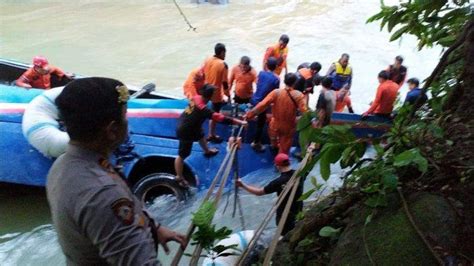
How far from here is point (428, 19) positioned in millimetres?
2896

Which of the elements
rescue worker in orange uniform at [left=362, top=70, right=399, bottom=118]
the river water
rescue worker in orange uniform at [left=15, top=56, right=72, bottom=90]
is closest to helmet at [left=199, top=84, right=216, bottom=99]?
rescue worker in orange uniform at [left=362, top=70, right=399, bottom=118]

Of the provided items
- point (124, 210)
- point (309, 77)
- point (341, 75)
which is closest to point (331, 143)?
point (124, 210)

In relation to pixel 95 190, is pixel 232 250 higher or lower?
lower

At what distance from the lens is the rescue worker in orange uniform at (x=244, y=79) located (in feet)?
25.8

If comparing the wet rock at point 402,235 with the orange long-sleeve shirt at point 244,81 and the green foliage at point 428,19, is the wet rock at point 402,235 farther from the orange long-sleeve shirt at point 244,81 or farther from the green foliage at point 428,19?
the orange long-sleeve shirt at point 244,81

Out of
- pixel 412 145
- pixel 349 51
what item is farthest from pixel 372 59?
pixel 412 145

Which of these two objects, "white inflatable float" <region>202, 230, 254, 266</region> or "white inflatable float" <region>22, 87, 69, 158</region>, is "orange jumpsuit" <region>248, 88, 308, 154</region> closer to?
"white inflatable float" <region>22, 87, 69, 158</region>

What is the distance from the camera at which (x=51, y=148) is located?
586 cm

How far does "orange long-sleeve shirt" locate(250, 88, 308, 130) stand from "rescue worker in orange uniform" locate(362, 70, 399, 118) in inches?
54.0

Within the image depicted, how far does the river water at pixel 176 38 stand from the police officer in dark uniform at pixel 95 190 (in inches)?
234

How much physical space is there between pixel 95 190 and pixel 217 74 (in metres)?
6.26

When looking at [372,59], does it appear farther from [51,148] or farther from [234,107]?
[51,148]

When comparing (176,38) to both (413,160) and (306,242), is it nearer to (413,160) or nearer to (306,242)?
(306,242)

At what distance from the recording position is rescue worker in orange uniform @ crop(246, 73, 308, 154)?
649 cm
